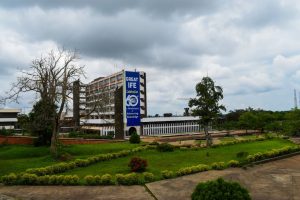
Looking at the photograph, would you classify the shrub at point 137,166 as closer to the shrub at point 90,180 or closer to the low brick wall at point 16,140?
the shrub at point 90,180

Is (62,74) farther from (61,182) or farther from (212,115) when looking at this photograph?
(212,115)

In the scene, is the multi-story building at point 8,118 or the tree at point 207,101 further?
the multi-story building at point 8,118

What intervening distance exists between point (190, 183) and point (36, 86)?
16.4m

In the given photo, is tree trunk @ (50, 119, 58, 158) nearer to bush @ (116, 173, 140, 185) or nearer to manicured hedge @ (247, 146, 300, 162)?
bush @ (116, 173, 140, 185)

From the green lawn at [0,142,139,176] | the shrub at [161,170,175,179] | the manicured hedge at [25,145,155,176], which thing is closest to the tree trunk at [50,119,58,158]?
the green lawn at [0,142,139,176]

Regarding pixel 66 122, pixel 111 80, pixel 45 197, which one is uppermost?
pixel 111 80

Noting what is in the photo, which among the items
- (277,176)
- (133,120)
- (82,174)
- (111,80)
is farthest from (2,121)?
→ (277,176)

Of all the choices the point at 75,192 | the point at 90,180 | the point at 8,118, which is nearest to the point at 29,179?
the point at 90,180

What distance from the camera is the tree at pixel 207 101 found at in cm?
3631

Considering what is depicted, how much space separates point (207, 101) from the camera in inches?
1427

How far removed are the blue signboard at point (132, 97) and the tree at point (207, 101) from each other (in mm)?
37316

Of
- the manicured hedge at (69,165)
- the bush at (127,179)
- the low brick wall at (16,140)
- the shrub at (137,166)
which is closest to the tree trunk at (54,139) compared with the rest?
the manicured hedge at (69,165)

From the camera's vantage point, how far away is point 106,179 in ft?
60.8

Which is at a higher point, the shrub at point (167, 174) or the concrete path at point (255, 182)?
the shrub at point (167, 174)
